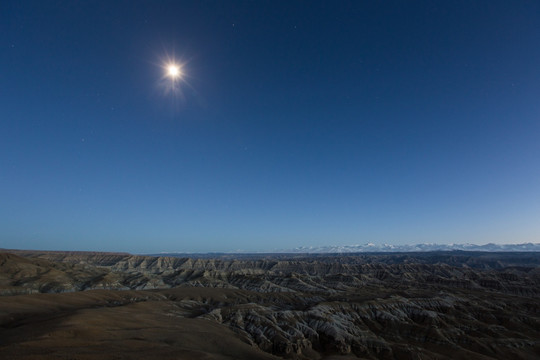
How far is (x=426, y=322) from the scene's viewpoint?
286 feet

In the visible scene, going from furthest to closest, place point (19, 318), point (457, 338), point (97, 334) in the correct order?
point (457, 338) → point (19, 318) → point (97, 334)

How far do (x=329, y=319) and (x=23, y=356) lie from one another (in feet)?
227

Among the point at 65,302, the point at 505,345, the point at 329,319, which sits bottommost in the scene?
the point at 505,345

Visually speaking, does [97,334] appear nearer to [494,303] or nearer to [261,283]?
[261,283]

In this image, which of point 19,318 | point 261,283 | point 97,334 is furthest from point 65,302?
point 261,283

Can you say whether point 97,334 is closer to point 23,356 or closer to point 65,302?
point 23,356

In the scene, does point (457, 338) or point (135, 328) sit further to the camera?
point (457, 338)

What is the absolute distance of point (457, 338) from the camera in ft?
258

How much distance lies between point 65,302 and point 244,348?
54.4 meters

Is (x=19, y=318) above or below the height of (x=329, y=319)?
above

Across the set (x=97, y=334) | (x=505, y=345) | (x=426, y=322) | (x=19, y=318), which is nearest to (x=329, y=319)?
(x=426, y=322)

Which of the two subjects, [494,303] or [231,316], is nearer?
[231,316]

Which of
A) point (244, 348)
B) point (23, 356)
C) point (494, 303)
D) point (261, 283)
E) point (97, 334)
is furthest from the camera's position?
point (261, 283)

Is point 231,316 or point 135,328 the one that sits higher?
point 135,328
